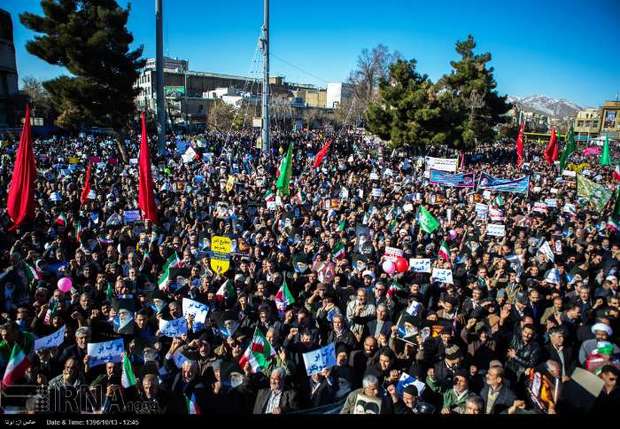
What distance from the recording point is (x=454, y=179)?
14945 millimetres

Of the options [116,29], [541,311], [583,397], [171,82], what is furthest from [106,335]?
[171,82]

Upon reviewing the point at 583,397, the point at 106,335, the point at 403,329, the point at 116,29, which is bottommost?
the point at 106,335

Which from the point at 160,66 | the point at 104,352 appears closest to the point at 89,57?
the point at 160,66

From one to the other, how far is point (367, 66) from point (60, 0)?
37.9 meters

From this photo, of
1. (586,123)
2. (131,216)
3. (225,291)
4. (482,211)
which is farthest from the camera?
(586,123)

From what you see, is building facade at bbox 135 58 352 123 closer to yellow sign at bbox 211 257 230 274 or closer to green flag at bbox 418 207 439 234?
green flag at bbox 418 207 439 234

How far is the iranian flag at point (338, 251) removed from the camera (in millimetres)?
9051

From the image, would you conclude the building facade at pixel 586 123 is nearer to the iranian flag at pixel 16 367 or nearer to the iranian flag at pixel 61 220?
the iranian flag at pixel 61 220

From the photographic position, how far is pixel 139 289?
7.26 metres

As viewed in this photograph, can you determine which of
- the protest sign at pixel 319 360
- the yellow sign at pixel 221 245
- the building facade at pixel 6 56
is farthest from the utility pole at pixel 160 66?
the protest sign at pixel 319 360

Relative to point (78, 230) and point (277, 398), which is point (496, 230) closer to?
point (277, 398)

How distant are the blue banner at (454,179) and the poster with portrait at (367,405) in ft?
40.6

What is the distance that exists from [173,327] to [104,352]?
941mm

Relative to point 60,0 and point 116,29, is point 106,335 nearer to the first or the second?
point 60,0
